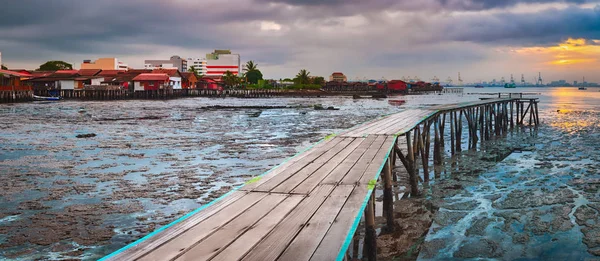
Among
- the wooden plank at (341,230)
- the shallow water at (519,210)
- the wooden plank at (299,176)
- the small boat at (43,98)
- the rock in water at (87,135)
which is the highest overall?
the small boat at (43,98)

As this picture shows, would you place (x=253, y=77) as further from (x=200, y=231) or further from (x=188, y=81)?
(x=200, y=231)

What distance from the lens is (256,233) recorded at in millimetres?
3492

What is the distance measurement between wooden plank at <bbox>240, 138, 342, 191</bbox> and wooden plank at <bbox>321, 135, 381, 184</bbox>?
545 millimetres

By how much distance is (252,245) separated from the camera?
323 cm

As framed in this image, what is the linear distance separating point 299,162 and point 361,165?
0.94m

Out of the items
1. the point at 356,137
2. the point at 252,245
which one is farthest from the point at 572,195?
the point at 252,245

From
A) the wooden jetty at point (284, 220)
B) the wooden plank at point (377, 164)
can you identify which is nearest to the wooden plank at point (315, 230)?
the wooden jetty at point (284, 220)

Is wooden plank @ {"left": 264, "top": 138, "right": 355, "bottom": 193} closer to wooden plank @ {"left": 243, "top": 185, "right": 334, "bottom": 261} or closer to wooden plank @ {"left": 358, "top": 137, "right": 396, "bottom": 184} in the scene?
wooden plank @ {"left": 243, "top": 185, "right": 334, "bottom": 261}

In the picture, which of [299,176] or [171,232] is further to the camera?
[299,176]

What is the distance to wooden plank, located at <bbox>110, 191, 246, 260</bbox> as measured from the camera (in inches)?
120

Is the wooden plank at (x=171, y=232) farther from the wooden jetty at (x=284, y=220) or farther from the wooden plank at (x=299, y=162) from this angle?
the wooden plank at (x=299, y=162)

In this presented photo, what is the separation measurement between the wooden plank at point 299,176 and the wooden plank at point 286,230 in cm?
43

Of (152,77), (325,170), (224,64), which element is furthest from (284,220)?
(224,64)

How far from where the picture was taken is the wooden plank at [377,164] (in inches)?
218
